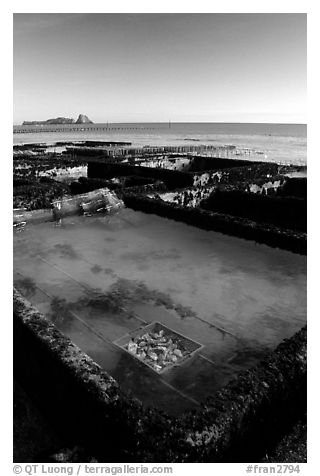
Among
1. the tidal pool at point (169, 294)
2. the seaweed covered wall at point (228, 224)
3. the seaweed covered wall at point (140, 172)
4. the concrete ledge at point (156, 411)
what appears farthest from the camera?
the seaweed covered wall at point (140, 172)

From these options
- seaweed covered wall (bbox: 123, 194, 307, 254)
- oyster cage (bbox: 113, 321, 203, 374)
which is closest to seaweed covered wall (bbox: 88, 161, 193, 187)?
seaweed covered wall (bbox: 123, 194, 307, 254)

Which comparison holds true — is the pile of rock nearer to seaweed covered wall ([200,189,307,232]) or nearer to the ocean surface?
seaweed covered wall ([200,189,307,232])

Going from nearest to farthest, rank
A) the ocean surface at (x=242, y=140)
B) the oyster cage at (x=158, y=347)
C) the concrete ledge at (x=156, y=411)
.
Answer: the concrete ledge at (x=156, y=411) → the oyster cage at (x=158, y=347) → the ocean surface at (x=242, y=140)

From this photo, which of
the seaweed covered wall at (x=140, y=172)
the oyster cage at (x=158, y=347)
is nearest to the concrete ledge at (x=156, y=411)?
the oyster cage at (x=158, y=347)

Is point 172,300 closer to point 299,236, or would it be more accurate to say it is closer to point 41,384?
point 41,384

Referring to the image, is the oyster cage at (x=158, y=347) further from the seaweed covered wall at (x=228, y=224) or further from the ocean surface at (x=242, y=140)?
the ocean surface at (x=242, y=140)

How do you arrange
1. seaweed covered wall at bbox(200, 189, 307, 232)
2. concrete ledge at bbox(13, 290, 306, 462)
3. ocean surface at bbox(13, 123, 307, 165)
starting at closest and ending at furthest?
concrete ledge at bbox(13, 290, 306, 462) < seaweed covered wall at bbox(200, 189, 307, 232) < ocean surface at bbox(13, 123, 307, 165)

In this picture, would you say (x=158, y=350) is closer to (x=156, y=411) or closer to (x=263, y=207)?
(x=156, y=411)
